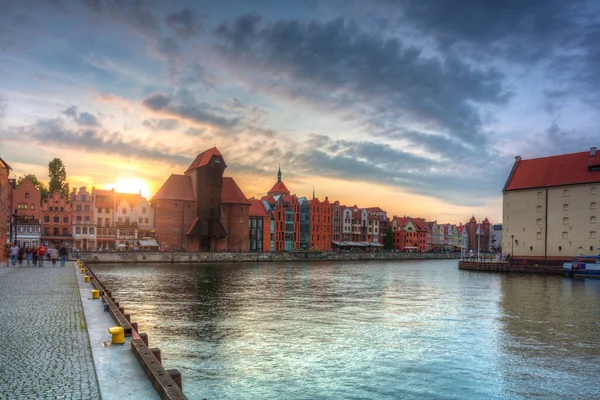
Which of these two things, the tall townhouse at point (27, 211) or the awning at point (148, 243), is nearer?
the awning at point (148, 243)

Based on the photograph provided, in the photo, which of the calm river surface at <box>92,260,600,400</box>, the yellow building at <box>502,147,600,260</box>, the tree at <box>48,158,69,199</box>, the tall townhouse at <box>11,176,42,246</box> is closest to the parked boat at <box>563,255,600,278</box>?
the yellow building at <box>502,147,600,260</box>

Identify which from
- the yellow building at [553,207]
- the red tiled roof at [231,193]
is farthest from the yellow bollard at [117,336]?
the red tiled roof at [231,193]

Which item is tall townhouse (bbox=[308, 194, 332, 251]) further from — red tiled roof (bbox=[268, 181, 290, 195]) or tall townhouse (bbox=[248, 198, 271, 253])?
tall townhouse (bbox=[248, 198, 271, 253])

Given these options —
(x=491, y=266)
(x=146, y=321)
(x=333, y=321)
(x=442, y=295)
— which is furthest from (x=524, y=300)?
(x=491, y=266)

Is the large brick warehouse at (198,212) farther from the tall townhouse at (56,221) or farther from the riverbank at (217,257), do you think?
the tall townhouse at (56,221)

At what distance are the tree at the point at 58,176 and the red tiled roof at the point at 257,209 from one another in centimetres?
4826

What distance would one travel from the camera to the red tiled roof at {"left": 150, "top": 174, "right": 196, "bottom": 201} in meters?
106

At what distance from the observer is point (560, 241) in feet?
258

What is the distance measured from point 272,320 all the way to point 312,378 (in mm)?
10384

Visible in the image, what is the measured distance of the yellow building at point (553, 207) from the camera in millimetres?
76188

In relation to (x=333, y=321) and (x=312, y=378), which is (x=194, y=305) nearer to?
(x=333, y=321)

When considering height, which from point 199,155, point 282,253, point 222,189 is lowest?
point 282,253

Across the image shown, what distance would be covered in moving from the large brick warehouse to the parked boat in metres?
66.0

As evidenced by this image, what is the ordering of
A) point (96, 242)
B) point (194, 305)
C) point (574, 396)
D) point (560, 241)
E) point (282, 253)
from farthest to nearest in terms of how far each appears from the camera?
point (282, 253)
point (96, 242)
point (560, 241)
point (194, 305)
point (574, 396)
